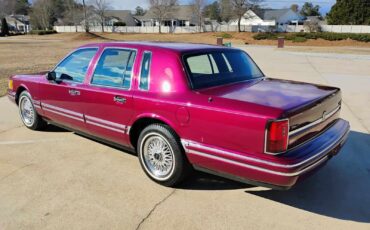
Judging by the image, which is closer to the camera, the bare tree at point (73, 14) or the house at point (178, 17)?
the house at point (178, 17)

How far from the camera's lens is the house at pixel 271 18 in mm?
75875

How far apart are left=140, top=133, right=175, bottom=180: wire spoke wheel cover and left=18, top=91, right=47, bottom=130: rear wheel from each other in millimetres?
2684

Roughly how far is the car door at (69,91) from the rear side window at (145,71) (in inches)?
39.9

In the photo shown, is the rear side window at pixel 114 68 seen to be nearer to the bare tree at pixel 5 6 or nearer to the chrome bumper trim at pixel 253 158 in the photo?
the chrome bumper trim at pixel 253 158

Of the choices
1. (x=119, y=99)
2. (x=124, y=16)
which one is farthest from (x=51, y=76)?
(x=124, y=16)

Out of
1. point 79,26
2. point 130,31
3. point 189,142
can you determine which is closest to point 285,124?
point 189,142

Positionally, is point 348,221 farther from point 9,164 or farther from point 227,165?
point 9,164

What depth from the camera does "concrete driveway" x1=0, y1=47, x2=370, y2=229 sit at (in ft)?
11.4

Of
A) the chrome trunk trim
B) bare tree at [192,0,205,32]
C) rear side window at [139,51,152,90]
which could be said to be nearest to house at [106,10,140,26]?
bare tree at [192,0,205,32]

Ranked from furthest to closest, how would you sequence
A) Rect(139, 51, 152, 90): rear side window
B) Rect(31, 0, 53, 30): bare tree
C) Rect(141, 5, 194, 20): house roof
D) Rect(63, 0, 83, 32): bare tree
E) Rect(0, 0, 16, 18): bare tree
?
Rect(31, 0, 53, 30): bare tree
Rect(0, 0, 16, 18): bare tree
Rect(63, 0, 83, 32): bare tree
Rect(141, 5, 194, 20): house roof
Rect(139, 51, 152, 90): rear side window

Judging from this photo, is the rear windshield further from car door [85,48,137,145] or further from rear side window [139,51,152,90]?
car door [85,48,137,145]

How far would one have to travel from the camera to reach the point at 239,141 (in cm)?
342

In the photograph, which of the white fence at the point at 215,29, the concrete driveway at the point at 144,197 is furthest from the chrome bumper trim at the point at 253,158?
the white fence at the point at 215,29

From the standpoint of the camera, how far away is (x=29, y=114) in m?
6.33
